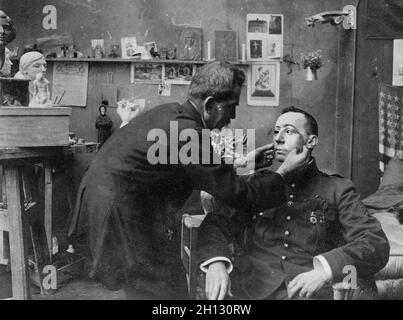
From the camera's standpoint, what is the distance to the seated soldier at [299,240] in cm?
236

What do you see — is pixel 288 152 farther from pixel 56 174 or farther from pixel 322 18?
pixel 56 174

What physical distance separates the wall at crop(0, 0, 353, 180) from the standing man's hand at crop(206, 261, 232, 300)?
2.25ft

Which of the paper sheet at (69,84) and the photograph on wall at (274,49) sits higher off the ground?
the photograph on wall at (274,49)

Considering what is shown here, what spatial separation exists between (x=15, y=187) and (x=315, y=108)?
1.56 meters

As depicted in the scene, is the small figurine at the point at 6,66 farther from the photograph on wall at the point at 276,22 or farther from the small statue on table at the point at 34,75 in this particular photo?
the photograph on wall at the point at 276,22

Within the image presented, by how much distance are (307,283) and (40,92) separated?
5.18ft

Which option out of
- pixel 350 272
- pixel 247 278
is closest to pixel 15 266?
pixel 247 278

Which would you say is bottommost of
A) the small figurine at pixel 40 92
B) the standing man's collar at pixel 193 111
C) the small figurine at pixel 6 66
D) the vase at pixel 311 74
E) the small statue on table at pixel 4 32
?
the standing man's collar at pixel 193 111

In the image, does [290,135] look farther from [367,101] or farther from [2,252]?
[2,252]

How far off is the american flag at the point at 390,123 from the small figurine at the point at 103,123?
1.47 metres

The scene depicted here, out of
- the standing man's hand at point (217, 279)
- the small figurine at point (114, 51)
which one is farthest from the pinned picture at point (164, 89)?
the standing man's hand at point (217, 279)

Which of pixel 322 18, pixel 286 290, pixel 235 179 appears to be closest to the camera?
pixel 235 179

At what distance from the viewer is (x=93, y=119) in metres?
2.82
